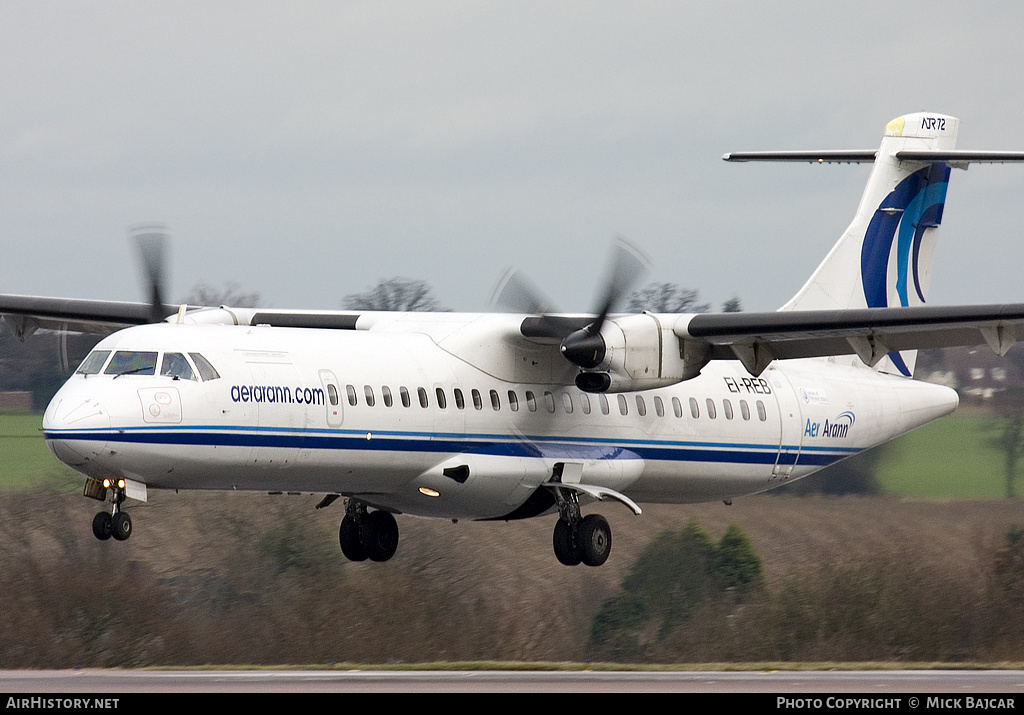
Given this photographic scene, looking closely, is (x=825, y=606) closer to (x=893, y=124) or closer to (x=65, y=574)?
(x=893, y=124)

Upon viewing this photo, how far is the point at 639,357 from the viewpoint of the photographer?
1891cm

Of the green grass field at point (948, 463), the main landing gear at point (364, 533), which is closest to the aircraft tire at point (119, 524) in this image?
the main landing gear at point (364, 533)

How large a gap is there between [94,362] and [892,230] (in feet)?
39.5

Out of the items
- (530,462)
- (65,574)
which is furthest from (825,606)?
Result: (65,574)

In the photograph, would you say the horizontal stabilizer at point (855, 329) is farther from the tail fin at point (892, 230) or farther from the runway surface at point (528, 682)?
the runway surface at point (528, 682)

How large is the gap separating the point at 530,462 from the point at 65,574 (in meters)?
10.8

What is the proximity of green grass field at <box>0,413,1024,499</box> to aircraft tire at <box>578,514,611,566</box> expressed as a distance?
9.62 m

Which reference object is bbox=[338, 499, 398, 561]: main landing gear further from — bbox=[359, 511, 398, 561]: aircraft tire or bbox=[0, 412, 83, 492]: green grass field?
bbox=[0, 412, 83, 492]: green grass field

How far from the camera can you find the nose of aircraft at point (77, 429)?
1580 centimetres

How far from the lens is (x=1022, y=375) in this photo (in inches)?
1158

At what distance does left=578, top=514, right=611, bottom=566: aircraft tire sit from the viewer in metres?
19.7

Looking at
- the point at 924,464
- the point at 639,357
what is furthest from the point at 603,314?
→ the point at 924,464

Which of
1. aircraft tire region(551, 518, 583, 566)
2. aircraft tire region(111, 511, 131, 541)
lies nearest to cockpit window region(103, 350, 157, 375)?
aircraft tire region(111, 511, 131, 541)

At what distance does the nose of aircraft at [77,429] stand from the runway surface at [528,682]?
93.1 inches
